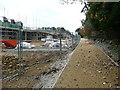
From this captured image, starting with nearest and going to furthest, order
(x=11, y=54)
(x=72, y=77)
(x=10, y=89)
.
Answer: (x=10, y=89), (x=72, y=77), (x=11, y=54)

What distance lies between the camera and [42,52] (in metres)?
7.46

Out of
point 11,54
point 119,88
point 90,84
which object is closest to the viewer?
point 119,88

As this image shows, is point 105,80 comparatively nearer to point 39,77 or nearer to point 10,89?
point 39,77

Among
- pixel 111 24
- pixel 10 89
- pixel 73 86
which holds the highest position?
pixel 111 24

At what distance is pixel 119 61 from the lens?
167 inches

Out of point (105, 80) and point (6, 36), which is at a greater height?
point (6, 36)

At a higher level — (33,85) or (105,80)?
(105,80)

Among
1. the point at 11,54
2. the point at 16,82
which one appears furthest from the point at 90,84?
the point at 11,54

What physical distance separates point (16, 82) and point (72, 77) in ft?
5.71

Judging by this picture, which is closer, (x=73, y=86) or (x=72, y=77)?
(x=73, y=86)

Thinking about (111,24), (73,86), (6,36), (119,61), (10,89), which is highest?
(111,24)

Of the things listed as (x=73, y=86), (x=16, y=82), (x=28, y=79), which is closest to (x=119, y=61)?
(x=73, y=86)

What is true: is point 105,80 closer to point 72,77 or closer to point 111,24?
point 72,77

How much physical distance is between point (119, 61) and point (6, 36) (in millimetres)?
4389
